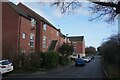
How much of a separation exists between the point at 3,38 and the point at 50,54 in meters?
7.32

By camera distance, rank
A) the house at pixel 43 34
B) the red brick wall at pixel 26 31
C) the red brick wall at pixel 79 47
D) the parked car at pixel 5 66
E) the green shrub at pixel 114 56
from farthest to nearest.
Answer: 1. the red brick wall at pixel 79 47
2. the house at pixel 43 34
3. the red brick wall at pixel 26 31
4. the parked car at pixel 5 66
5. the green shrub at pixel 114 56

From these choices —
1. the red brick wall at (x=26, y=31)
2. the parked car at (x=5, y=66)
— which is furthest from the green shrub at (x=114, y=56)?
the red brick wall at (x=26, y=31)

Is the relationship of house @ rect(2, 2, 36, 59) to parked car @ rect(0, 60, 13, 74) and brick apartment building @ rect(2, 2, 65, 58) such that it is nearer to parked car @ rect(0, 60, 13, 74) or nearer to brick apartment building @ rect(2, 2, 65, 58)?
brick apartment building @ rect(2, 2, 65, 58)

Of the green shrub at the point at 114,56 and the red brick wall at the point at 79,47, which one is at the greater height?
the red brick wall at the point at 79,47

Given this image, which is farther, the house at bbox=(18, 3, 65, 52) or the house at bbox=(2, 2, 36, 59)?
the house at bbox=(18, 3, 65, 52)

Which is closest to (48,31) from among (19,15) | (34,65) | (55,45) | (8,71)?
(55,45)

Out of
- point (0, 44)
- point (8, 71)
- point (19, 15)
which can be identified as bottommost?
point (8, 71)

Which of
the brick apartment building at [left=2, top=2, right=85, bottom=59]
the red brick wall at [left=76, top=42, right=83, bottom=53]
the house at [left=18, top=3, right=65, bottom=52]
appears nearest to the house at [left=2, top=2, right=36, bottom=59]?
the brick apartment building at [left=2, top=2, right=85, bottom=59]

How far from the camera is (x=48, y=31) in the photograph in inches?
2606

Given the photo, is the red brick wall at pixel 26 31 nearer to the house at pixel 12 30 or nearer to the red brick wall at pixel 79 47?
the house at pixel 12 30

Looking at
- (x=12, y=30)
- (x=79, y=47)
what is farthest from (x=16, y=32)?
(x=79, y=47)

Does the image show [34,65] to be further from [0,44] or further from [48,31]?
[48,31]

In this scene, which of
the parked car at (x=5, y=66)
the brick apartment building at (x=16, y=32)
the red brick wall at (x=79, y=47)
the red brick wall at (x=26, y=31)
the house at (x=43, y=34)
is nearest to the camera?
the parked car at (x=5, y=66)

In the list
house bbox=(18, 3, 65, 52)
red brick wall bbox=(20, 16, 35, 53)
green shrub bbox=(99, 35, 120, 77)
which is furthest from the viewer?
house bbox=(18, 3, 65, 52)
